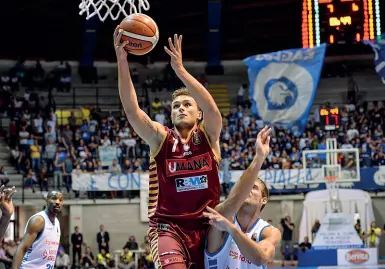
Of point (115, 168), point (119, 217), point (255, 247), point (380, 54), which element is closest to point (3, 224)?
point (255, 247)

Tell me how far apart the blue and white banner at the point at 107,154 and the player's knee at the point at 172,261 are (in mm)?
20127

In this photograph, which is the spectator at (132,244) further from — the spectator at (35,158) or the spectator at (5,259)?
the spectator at (35,158)

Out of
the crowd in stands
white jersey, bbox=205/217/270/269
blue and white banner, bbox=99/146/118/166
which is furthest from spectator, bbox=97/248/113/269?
white jersey, bbox=205/217/270/269

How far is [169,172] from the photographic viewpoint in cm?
639

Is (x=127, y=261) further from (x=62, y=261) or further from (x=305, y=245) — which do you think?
(x=305, y=245)

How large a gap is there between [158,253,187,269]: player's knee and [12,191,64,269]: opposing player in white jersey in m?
3.82

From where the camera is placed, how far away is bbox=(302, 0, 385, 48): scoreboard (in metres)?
21.5

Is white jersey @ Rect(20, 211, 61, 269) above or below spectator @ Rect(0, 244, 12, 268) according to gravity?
above

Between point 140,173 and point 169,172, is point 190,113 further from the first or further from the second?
point 140,173

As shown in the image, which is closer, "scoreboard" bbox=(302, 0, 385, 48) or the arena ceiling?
"scoreboard" bbox=(302, 0, 385, 48)

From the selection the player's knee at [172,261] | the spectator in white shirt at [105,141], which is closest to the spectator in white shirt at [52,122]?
the spectator in white shirt at [105,141]

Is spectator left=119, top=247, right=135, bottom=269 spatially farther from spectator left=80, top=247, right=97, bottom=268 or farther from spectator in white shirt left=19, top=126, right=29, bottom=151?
spectator in white shirt left=19, top=126, right=29, bottom=151

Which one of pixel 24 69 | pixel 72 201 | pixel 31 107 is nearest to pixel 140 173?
pixel 72 201

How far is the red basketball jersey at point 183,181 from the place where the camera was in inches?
249
